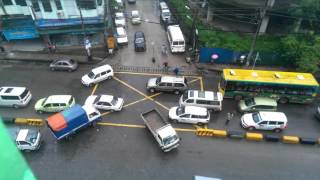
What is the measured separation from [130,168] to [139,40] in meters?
22.3

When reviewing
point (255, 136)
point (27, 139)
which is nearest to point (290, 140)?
point (255, 136)

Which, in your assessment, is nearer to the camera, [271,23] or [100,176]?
[100,176]

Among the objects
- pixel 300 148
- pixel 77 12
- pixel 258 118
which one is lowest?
pixel 300 148

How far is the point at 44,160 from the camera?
23.9 metres

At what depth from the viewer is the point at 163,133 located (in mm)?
24156

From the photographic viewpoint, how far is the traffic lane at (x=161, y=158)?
23031 mm

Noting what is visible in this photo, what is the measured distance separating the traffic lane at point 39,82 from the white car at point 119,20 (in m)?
12.7

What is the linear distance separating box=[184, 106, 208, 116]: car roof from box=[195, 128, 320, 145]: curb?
166 centimetres

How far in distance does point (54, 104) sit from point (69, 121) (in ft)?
15.7

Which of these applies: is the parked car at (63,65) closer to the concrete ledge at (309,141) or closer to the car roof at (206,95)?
the car roof at (206,95)

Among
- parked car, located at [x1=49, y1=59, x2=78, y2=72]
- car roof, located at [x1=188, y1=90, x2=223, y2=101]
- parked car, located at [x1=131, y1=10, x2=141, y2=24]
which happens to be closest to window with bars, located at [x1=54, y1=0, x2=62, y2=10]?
parked car, located at [x1=49, y1=59, x2=78, y2=72]

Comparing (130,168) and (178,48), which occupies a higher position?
(178,48)

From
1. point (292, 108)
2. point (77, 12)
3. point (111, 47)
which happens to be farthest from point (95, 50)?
point (292, 108)

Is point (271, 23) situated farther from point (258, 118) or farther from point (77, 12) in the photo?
point (77, 12)
